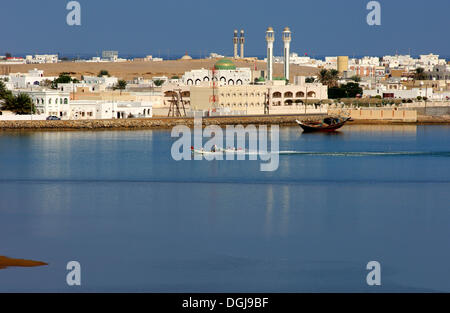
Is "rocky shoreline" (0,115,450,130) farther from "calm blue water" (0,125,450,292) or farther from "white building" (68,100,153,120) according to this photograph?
"calm blue water" (0,125,450,292)

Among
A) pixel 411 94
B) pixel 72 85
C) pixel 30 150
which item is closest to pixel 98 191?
pixel 30 150

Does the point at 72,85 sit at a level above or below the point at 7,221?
above

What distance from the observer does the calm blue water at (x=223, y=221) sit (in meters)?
15.9

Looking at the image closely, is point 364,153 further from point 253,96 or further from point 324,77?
point 324,77

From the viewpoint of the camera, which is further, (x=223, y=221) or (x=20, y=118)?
(x=20, y=118)

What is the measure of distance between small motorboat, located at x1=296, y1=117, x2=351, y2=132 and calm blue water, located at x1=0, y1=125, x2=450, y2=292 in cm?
1325

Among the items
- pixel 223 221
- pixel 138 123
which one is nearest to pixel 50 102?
pixel 138 123

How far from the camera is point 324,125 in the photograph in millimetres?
48062

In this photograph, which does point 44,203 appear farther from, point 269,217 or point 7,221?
point 269,217

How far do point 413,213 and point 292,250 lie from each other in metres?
5.02

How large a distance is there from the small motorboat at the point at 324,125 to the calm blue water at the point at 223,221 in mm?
13247

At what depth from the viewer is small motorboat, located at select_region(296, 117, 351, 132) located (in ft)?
156

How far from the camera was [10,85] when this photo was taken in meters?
52.9

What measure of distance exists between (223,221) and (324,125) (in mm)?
28209
